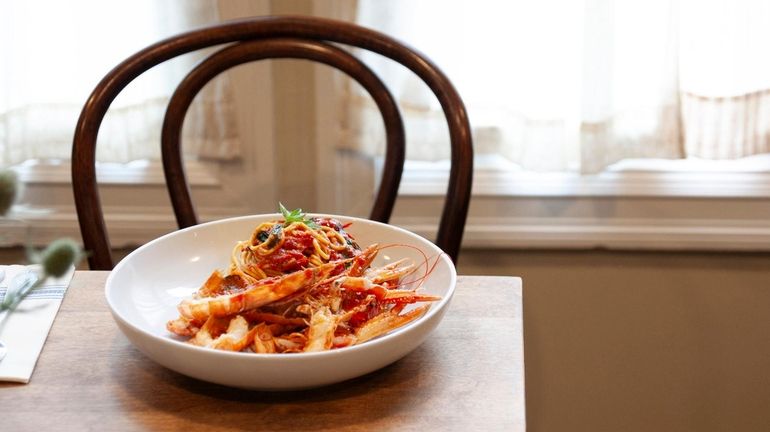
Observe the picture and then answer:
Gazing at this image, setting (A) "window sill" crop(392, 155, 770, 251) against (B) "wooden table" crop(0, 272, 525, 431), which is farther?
(A) "window sill" crop(392, 155, 770, 251)

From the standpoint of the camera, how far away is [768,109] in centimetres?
177

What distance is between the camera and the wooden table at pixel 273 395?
907 millimetres

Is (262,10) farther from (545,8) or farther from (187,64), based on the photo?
(545,8)

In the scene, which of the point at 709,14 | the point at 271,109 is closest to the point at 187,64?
the point at 271,109

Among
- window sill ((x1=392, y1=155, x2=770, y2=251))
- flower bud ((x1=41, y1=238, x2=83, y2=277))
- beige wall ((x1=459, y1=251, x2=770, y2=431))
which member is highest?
flower bud ((x1=41, y1=238, x2=83, y2=277))

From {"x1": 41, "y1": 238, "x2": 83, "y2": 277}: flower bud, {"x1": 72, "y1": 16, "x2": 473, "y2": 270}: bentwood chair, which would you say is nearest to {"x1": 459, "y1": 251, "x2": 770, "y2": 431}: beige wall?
{"x1": 72, "y1": 16, "x2": 473, "y2": 270}: bentwood chair

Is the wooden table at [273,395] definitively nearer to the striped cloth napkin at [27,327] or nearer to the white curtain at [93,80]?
the striped cloth napkin at [27,327]

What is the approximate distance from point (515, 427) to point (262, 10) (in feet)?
3.72

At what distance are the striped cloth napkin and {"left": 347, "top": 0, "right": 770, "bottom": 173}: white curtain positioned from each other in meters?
0.82

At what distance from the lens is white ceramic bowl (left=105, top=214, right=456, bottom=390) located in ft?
2.89

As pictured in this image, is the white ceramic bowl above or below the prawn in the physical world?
below

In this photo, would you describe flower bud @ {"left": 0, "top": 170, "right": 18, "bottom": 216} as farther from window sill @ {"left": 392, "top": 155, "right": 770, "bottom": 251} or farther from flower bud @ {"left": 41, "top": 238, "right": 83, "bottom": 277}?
window sill @ {"left": 392, "top": 155, "right": 770, "bottom": 251}

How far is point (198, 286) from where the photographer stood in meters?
1.17

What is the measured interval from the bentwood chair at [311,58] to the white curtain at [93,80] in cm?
31
